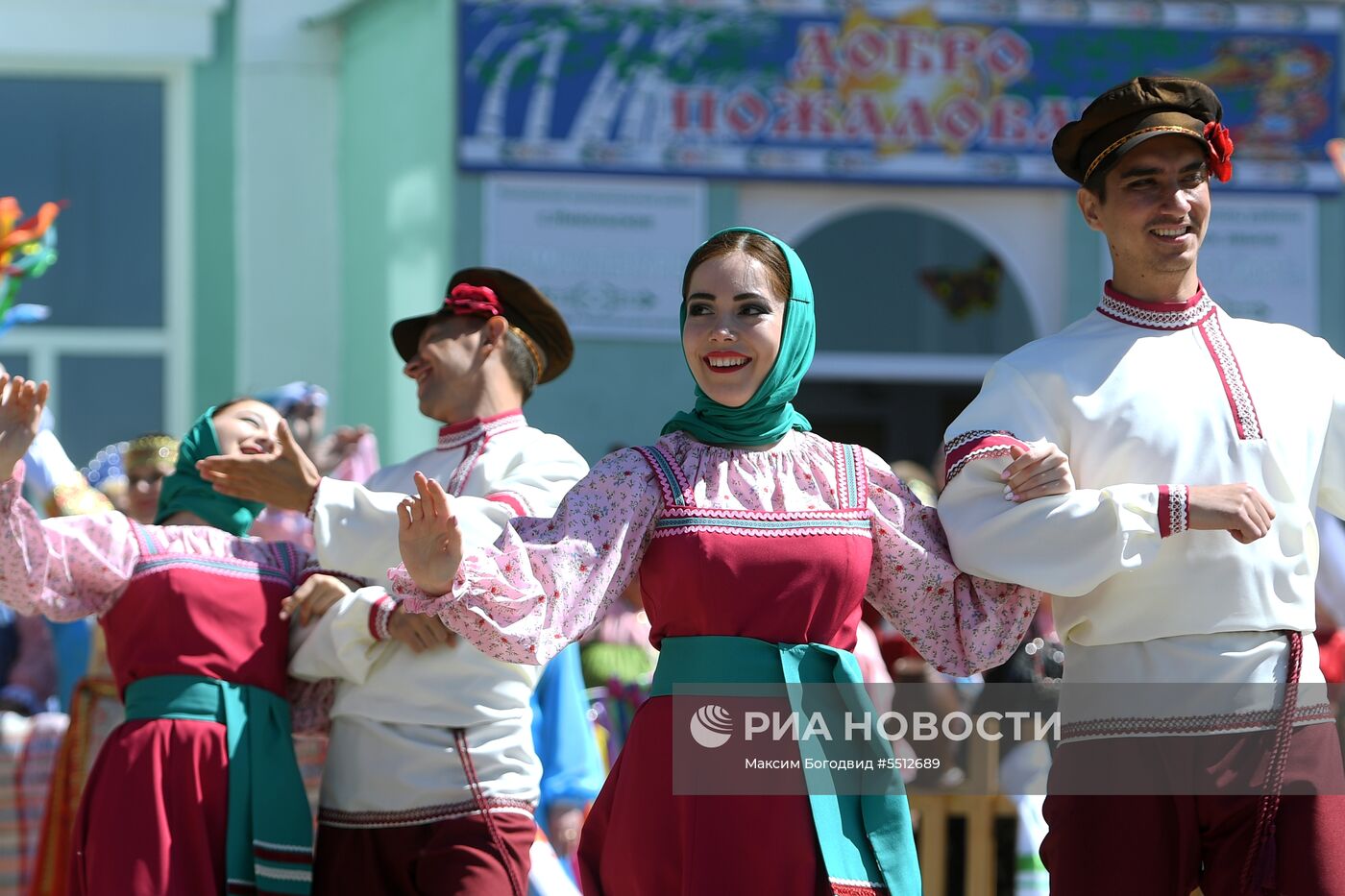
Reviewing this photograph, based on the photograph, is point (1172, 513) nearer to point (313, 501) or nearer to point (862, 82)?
point (313, 501)

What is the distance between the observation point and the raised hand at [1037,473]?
321 cm

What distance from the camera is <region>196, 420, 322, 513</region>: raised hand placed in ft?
12.3

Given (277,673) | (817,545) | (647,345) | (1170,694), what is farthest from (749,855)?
(647,345)

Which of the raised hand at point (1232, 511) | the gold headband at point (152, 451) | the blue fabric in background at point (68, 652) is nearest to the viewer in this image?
the raised hand at point (1232, 511)

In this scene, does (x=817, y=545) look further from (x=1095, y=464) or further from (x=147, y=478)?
(x=147, y=478)

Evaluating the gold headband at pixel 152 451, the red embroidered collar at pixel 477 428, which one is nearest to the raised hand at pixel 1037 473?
the red embroidered collar at pixel 477 428

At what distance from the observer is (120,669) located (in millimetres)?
4184

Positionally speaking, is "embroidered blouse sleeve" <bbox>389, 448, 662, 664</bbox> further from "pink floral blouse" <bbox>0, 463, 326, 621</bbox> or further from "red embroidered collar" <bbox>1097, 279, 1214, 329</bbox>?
"pink floral blouse" <bbox>0, 463, 326, 621</bbox>

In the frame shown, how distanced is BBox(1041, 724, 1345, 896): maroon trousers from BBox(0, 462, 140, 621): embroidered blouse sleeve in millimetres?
2097

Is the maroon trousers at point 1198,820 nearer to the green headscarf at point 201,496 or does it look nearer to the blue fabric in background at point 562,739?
the blue fabric in background at point 562,739

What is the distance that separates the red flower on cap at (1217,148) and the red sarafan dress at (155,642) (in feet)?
7.12

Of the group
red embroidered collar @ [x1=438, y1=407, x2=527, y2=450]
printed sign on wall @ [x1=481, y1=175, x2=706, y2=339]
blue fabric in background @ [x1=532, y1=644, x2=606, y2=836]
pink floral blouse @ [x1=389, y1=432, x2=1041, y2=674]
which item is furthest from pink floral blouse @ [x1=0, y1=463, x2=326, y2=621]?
printed sign on wall @ [x1=481, y1=175, x2=706, y2=339]

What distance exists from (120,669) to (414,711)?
703 mm

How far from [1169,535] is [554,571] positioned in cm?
103
